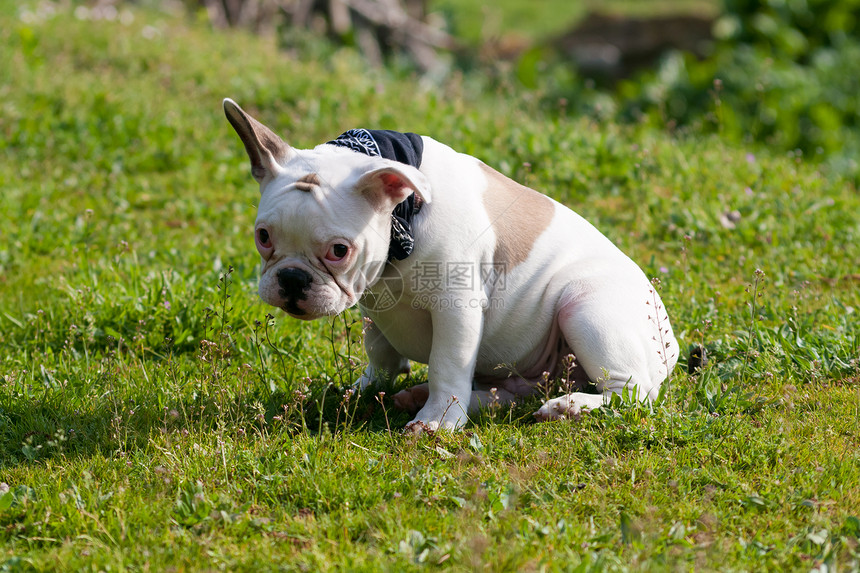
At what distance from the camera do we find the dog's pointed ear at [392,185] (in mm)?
3283

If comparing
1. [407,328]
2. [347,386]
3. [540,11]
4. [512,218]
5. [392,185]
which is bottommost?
[540,11]

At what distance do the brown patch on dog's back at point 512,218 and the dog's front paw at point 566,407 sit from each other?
0.64m

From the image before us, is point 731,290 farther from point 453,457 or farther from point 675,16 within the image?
point 675,16

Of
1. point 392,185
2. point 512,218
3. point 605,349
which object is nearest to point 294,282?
point 392,185

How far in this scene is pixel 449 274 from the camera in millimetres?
3672

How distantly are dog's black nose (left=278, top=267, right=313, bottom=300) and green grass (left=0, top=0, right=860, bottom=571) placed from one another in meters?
0.50

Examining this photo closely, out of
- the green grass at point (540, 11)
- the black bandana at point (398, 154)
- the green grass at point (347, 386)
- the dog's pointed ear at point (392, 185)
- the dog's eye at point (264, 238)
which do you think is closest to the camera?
the green grass at point (347, 386)

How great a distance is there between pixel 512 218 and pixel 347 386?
1.15 metres

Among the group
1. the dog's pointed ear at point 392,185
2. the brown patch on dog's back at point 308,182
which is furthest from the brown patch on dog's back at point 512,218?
the brown patch on dog's back at point 308,182

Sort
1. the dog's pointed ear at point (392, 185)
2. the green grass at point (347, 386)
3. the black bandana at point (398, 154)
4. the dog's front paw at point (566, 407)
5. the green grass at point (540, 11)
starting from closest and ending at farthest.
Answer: the green grass at point (347, 386) < the dog's pointed ear at point (392, 185) < the black bandana at point (398, 154) < the dog's front paw at point (566, 407) < the green grass at point (540, 11)

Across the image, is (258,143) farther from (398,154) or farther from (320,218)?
(398,154)

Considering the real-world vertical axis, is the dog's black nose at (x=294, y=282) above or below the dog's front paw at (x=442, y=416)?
above

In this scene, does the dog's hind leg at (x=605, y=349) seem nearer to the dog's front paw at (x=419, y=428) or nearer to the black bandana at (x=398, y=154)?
the dog's front paw at (x=419, y=428)

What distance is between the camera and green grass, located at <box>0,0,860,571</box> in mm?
3016
